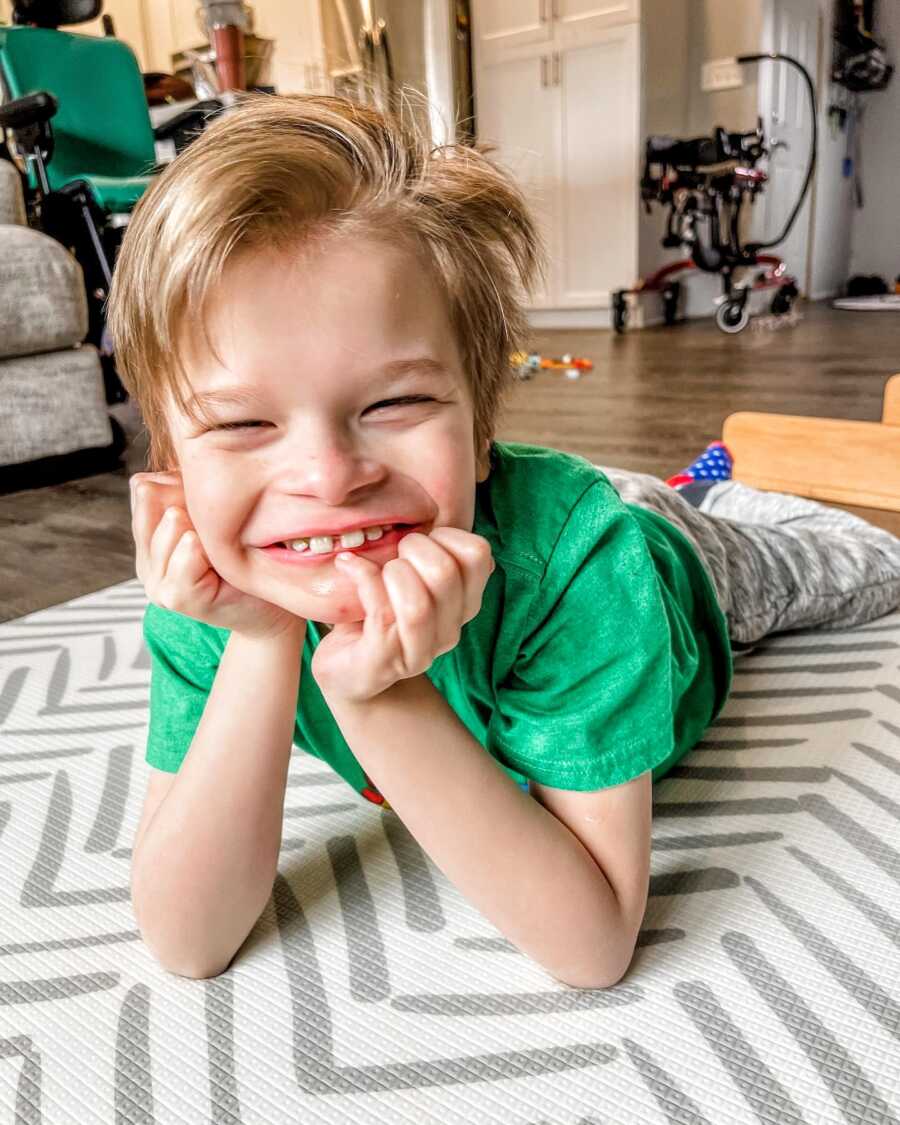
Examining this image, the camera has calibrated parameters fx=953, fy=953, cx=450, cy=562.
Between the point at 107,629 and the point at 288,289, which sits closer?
the point at 288,289

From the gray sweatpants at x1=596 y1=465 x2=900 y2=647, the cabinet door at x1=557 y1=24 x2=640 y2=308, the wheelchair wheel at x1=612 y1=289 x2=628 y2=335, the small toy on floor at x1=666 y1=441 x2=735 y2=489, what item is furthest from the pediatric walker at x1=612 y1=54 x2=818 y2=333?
the gray sweatpants at x1=596 y1=465 x2=900 y2=647

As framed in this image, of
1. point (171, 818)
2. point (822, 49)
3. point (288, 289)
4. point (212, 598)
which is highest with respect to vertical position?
point (822, 49)

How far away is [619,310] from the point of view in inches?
150

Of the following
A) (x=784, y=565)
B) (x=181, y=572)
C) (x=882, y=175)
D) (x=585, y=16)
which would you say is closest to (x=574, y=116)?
(x=585, y=16)

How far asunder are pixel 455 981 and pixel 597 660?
0.63ft

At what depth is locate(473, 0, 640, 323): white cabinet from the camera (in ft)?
12.2

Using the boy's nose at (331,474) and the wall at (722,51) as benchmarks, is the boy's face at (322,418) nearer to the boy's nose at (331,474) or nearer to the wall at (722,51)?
the boy's nose at (331,474)

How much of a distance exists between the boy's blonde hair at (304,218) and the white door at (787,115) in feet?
12.1

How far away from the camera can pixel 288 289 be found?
1.23 ft

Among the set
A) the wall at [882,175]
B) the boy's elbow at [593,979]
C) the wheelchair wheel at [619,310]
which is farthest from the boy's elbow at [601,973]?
the wall at [882,175]

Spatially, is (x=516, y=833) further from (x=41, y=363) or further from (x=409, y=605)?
(x=41, y=363)

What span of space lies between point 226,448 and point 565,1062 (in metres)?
0.32

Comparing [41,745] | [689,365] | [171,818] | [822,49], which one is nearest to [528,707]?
[171,818]

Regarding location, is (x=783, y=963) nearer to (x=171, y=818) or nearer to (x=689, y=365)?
(x=171, y=818)
